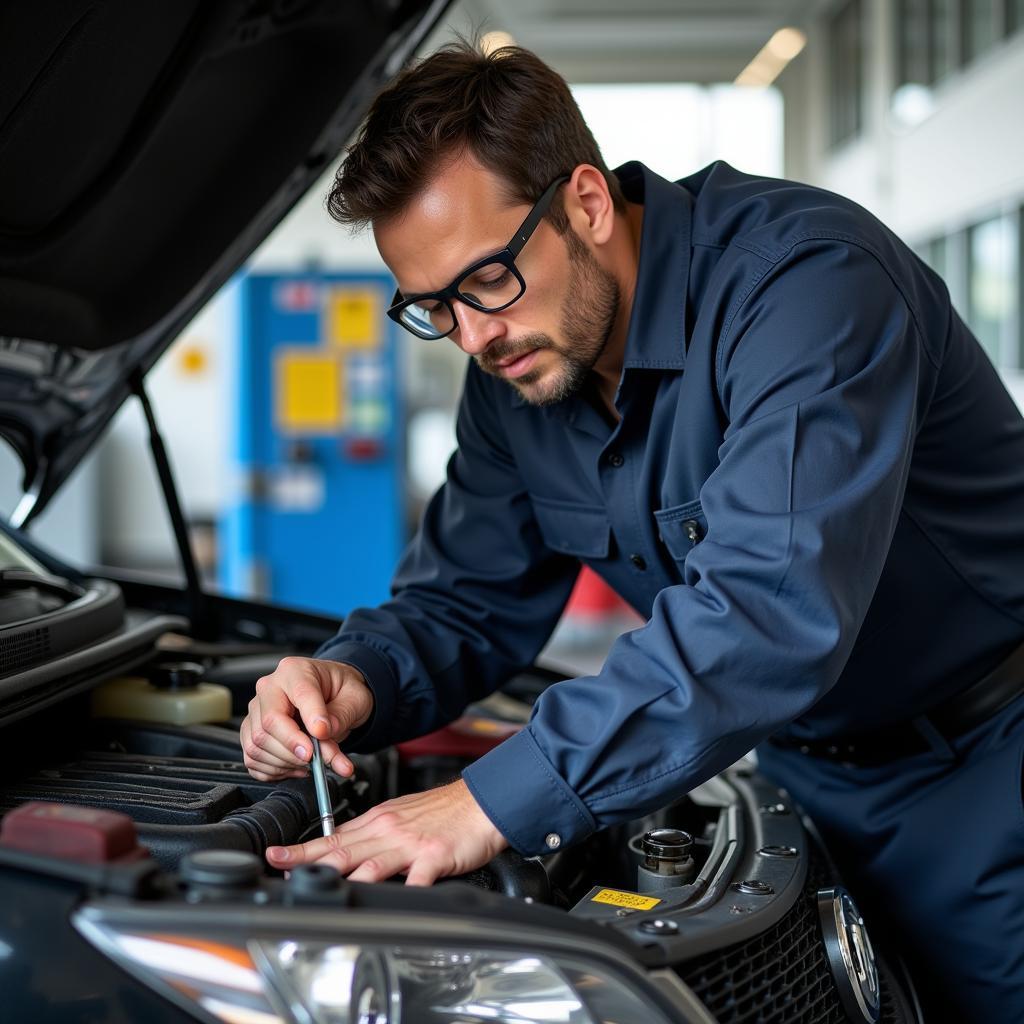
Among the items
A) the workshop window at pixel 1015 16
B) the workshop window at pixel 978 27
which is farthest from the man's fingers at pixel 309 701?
the workshop window at pixel 978 27

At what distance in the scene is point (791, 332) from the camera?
3.63ft

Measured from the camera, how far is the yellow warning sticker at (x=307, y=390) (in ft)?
20.3

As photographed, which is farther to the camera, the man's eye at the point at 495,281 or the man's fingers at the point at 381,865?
the man's eye at the point at 495,281

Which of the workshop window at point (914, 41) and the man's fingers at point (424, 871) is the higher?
the workshop window at point (914, 41)

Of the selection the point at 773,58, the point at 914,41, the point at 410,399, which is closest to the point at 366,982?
the point at 914,41

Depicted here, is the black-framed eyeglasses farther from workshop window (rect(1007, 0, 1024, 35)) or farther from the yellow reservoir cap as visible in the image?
workshop window (rect(1007, 0, 1024, 35))

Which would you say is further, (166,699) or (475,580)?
(475,580)

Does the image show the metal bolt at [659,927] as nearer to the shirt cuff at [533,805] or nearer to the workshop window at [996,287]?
the shirt cuff at [533,805]

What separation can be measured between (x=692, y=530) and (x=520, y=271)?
0.35 meters

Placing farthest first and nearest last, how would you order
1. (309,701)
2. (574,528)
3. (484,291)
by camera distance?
(574,528), (484,291), (309,701)

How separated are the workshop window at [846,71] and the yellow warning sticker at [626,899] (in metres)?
10.1

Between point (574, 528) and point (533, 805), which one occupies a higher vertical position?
point (574, 528)

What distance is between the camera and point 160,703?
1.43 m

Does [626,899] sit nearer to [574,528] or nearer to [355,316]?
[574,528]
